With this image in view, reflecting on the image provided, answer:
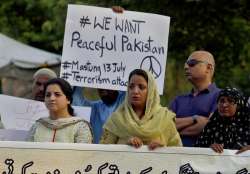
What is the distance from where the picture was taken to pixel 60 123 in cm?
679

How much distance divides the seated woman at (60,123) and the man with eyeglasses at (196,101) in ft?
2.98

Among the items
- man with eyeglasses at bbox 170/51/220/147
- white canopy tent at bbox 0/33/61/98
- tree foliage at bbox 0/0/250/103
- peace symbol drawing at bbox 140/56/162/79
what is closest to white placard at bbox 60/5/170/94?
peace symbol drawing at bbox 140/56/162/79

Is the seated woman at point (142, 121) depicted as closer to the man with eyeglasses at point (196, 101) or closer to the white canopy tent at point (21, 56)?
the man with eyeglasses at point (196, 101)

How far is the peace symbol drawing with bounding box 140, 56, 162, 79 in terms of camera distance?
8.18 metres

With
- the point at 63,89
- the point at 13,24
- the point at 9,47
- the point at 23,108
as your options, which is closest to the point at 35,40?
the point at 13,24

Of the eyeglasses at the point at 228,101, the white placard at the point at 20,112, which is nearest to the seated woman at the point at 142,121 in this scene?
the eyeglasses at the point at 228,101

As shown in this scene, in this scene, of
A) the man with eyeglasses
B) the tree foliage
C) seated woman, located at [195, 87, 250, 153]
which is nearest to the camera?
seated woman, located at [195, 87, 250, 153]

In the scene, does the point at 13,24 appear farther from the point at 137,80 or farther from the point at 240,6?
the point at 137,80

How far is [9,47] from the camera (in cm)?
1856

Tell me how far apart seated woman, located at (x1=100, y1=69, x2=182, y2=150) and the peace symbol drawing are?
1.33 meters

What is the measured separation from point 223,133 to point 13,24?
16.1 meters

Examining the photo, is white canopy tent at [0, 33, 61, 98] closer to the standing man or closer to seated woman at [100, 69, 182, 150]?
the standing man

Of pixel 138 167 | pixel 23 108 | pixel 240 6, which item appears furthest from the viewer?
pixel 240 6

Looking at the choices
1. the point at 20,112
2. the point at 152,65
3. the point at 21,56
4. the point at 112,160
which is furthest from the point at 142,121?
the point at 21,56
